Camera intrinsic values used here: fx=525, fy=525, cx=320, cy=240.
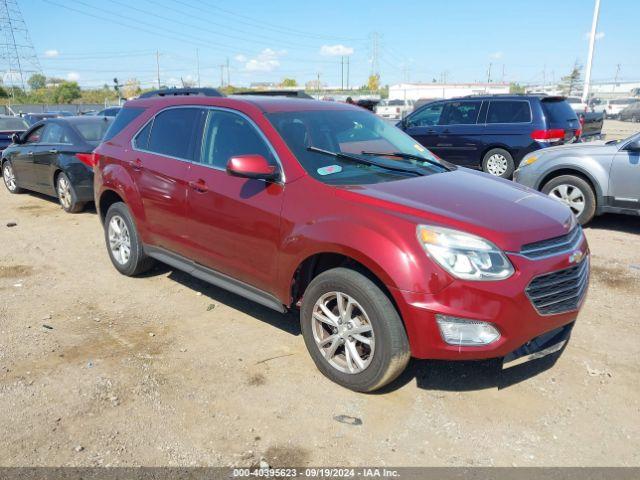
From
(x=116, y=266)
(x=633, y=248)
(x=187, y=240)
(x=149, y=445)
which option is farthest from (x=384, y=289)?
(x=633, y=248)

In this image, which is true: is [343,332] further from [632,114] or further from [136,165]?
[632,114]

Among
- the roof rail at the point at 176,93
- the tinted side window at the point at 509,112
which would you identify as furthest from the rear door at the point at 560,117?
the roof rail at the point at 176,93

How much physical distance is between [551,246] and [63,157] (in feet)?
25.7

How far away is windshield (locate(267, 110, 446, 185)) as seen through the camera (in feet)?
12.2

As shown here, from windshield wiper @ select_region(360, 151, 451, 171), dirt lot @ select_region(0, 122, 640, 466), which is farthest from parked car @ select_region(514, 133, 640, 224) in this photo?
windshield wiper @ select_region(360, 151, 451, 171)

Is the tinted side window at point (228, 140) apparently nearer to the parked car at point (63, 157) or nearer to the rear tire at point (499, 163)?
the parked car at point (63, 157)

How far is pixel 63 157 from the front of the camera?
28.0 ft

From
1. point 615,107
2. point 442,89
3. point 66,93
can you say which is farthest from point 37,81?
point 615,107

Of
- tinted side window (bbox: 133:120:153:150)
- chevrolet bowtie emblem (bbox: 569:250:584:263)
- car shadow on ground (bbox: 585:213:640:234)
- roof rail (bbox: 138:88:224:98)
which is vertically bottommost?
car shadow on ground (bbox: 585:213:640:234)

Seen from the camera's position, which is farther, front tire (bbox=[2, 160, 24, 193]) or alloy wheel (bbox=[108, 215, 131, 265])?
front tire (bbox=[2, 160, 24, 193])

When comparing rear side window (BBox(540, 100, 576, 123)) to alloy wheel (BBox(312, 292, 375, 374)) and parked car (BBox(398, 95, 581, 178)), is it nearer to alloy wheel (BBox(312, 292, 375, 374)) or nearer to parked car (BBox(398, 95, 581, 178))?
parked car (BBox(398, 95, 581, 178))

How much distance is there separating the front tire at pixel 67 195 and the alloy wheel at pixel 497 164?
304 inches

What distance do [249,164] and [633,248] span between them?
5.27 m

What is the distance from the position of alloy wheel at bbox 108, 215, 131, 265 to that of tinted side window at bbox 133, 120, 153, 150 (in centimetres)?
82
